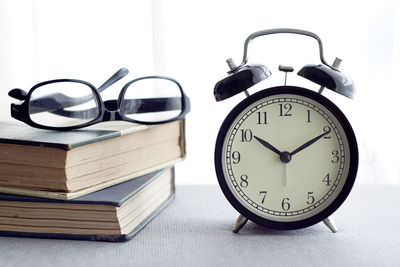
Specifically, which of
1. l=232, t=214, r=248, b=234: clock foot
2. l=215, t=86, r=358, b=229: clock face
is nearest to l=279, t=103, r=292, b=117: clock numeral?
l=215, t=86, r=358, b=229: clock face

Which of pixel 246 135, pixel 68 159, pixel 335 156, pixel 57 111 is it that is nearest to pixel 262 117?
pixel 246 135

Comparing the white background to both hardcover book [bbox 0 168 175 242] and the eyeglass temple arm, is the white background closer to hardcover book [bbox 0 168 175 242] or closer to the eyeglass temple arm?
the eyeglass temple arm

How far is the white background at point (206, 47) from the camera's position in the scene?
1.67m

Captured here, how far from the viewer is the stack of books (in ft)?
3.43

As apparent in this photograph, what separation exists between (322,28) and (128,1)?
0.60 metres

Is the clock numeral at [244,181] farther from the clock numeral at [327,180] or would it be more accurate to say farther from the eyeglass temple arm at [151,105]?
the eyeglass temple arm at [151,105]

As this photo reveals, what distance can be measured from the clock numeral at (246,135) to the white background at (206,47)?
624 mm

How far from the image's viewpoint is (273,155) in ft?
3.63

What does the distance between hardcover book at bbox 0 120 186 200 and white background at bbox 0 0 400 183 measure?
0.57m

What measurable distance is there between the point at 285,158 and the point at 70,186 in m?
0.42

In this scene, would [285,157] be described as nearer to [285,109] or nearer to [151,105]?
Result: [285,109]

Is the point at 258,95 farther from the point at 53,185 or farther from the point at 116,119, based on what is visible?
the point at 53,185

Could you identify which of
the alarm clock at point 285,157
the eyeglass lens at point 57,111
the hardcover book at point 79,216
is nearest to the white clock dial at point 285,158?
the alarm clock at point 285,157

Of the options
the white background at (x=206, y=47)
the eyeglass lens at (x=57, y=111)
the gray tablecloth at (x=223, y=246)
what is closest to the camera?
the gray tablecloth at (x=223, y=246)
